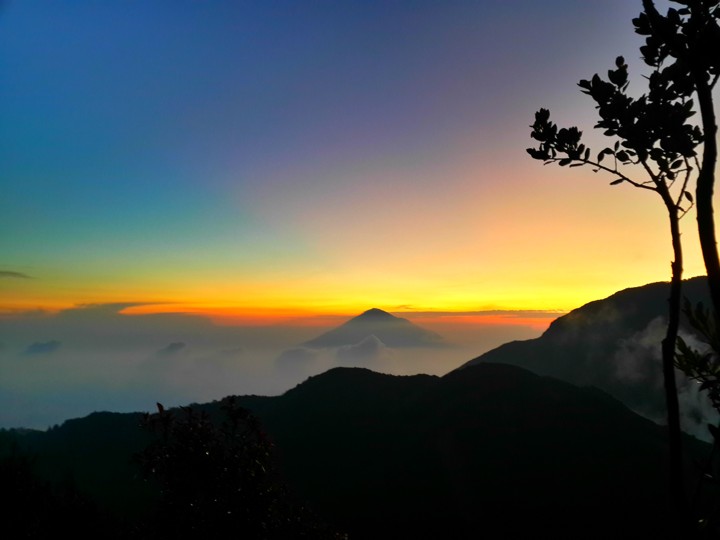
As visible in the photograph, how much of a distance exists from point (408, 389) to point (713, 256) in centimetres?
11890

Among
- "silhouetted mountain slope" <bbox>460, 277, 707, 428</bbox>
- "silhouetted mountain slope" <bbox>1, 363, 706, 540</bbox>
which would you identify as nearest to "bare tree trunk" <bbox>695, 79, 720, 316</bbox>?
"silhouetted mountain slope" <bbox>1, 363, 706, 540</bbox>

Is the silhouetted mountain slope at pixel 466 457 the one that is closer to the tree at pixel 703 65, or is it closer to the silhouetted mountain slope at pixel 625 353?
the silhouetted mountain slope at pixel 625 353

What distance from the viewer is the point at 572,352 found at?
626 ft

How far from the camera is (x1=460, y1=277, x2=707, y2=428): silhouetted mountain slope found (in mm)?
164125

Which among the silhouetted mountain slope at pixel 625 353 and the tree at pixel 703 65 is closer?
the tree at pixel 703 65

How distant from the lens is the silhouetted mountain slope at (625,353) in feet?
538

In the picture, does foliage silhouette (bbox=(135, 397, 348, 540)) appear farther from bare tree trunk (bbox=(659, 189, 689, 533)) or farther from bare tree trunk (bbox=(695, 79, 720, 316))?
bare tree trunk (bbox=(695, 79, 720, 316))

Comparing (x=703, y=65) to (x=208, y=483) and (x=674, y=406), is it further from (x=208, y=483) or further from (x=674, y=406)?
(x=208, y=483)

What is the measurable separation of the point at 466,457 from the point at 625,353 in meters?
117

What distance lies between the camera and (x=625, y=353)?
178 m

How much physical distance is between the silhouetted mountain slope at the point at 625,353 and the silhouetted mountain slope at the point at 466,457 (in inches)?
2555

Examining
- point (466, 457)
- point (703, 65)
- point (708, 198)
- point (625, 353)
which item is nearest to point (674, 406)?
point (708, 198)

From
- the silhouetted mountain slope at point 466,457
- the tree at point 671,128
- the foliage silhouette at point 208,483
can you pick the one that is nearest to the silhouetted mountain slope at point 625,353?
the silhouetted mountain slope at point 466,457

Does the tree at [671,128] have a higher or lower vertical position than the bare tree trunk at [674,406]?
higher
